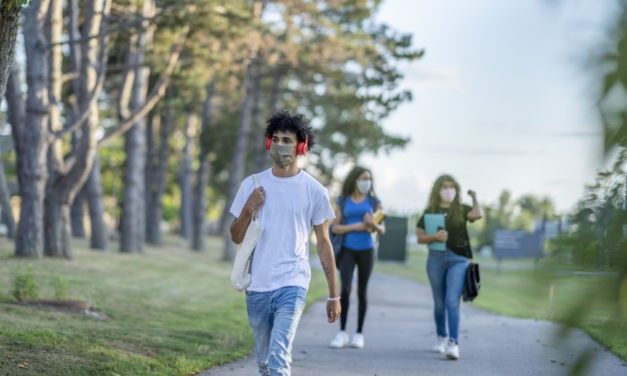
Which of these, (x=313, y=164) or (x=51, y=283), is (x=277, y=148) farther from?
(x=313, y=164)

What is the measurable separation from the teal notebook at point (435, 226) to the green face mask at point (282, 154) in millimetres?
4950

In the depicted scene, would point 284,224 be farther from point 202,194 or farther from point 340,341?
point 202,194

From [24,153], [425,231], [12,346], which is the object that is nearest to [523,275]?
[12,346]

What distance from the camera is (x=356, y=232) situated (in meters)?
11.8

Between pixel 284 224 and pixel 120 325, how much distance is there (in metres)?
6.05

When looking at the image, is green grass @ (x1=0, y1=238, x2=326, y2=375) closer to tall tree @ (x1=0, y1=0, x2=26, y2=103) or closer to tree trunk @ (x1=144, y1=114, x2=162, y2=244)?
tall tree @ (x1=0, y1=0, x2=26, y2=103)

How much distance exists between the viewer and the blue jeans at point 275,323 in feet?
20.1

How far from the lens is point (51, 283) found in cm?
1619

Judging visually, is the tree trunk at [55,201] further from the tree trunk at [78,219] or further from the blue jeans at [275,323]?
the tree trunk at [78,219]

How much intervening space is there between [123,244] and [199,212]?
40.8ft

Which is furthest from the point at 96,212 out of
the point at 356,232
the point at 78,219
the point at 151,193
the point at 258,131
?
the point at 356,232

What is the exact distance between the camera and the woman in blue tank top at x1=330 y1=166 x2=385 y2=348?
11.6m

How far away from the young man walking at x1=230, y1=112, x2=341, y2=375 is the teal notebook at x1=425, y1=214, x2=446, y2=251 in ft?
15.4

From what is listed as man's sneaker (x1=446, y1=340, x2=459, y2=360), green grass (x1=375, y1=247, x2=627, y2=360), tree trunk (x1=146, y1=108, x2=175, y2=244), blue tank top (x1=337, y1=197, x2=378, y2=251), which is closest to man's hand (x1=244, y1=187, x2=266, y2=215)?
green grass (x1=375, y1=247, x2=627, y2=360)
